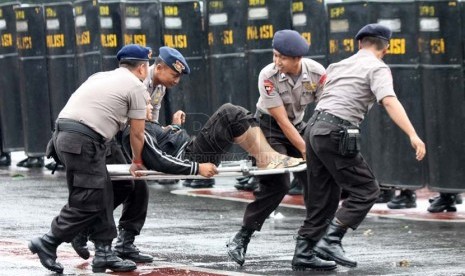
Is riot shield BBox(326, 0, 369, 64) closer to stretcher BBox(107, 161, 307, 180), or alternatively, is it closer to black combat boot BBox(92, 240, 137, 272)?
stretcher BBox(107, 161, 307, 180)

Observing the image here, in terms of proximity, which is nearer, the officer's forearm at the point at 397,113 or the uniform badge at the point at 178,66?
→ the officer's forearm at the point at 397,113

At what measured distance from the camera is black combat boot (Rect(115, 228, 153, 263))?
38.8ft

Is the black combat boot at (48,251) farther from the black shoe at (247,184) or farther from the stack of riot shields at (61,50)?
the stack of riot shields at (61,50)

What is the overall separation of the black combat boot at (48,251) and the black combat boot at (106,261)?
289mm

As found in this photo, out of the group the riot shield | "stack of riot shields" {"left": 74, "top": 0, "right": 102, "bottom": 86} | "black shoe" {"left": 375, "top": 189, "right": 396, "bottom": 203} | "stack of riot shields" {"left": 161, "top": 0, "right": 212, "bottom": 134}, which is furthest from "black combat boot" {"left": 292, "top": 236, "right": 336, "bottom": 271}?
"stack of riot shields" {"left": 74, "top": 0, "right": 102, "bottom": 86}

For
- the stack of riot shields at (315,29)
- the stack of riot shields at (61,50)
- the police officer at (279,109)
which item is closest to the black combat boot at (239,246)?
the police officer at (279,109)

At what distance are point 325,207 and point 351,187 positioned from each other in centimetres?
32

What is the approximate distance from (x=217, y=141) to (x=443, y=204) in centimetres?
458

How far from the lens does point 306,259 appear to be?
37.5ft

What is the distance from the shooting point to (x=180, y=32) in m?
18.7

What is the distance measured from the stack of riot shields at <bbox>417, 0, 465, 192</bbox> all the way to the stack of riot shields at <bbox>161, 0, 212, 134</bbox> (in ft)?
12.6

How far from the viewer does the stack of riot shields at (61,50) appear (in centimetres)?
2061

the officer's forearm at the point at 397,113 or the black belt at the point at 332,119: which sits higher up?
the officer's forearm at the point at 397,113

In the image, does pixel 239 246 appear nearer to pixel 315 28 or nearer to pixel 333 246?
→ pixel 333 246
